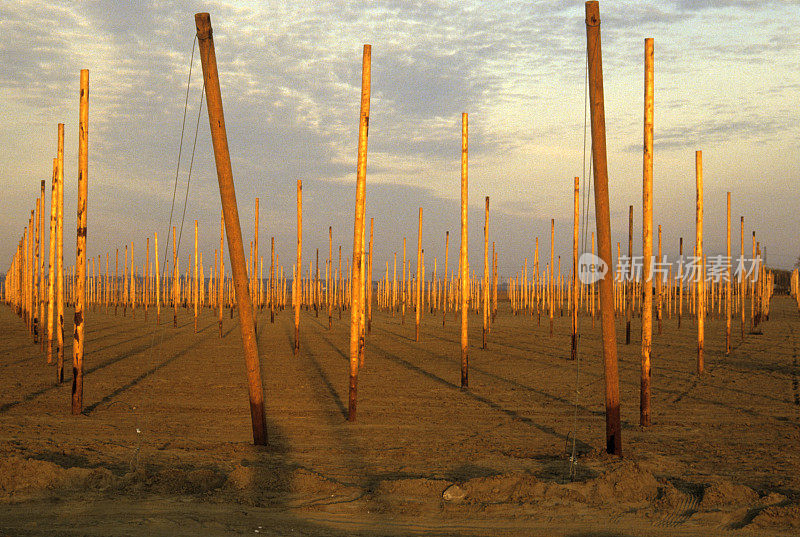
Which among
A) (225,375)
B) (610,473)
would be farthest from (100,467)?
(225,375)

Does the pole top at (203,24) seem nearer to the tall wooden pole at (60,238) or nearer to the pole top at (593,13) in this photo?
the pole top at (593,13)

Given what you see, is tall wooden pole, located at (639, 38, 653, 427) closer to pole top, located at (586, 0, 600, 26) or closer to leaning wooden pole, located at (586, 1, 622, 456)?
leaning wooden pole, located at (586, 1, 622, 456)

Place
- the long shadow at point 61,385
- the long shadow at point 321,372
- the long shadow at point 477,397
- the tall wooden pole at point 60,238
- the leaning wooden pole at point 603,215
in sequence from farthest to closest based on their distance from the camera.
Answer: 1. the tall wooden pole at point 60,238
2. the long shadow at point 321,372
3. the long shadow at point 61,385
4. the long shadow at point 477,397
5. the leaning wooden pole at point 603,215

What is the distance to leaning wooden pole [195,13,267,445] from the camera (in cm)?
627

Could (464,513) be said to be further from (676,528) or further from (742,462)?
(742,462)

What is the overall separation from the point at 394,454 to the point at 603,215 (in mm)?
2727

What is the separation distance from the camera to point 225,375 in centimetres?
1144

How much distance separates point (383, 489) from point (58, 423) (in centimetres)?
416

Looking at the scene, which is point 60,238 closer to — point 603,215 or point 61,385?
point 61,385

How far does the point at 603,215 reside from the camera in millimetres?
6051

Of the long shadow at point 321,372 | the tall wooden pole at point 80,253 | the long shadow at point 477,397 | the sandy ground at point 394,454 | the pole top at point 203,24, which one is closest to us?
the sandy ground at point 394,454

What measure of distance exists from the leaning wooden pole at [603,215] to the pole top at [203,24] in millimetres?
3258

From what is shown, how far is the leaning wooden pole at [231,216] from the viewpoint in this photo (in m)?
6.27

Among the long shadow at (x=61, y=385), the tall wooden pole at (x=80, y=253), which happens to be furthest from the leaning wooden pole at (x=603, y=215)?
the long shadow at (x=61, y=385)
